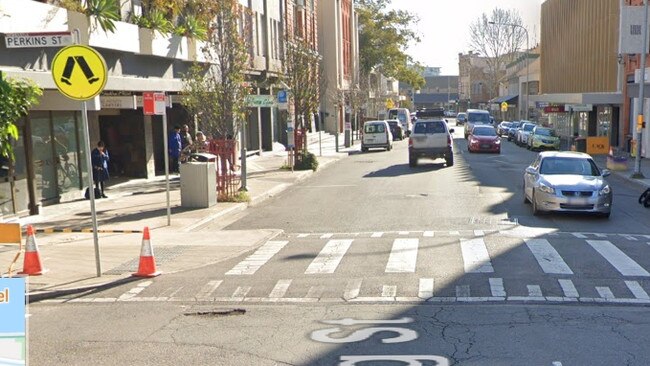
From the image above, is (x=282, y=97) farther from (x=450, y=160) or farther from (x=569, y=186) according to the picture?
(x=569, y=186)

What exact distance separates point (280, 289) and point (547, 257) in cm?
465

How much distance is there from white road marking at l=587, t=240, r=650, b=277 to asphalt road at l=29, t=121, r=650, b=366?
37 millimetres

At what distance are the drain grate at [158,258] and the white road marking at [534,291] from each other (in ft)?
19.7

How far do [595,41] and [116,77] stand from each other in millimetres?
37170

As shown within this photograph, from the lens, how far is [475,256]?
1187 cm

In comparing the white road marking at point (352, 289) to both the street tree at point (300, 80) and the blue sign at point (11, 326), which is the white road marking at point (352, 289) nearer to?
the blue sign at point (11, 326)

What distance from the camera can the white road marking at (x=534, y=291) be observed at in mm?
9336

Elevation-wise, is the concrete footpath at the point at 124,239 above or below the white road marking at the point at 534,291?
above

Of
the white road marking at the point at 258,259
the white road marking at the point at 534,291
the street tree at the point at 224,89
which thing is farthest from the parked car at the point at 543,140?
the white road marking at the point at 534,291

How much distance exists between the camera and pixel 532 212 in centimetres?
1717

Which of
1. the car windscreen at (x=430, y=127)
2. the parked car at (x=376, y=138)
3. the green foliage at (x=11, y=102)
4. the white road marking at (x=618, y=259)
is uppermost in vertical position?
the green foliage at (x=11, y=102)

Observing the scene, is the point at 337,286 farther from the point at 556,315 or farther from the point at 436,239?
the point at 436,239

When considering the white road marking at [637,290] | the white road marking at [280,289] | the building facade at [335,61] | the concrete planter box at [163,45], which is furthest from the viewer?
the building facade at [335,61]

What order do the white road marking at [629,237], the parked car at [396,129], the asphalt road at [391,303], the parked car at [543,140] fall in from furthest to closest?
the parked car at [396,129] < the parked car at [543,140] < the white road marking at [629,237] < the asphalt road at [391,303]
